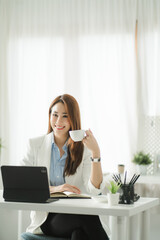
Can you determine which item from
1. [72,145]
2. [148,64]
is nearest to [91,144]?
[72,145]

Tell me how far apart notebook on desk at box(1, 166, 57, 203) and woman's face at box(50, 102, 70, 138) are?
26.4 inches

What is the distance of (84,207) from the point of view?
5.67 ft

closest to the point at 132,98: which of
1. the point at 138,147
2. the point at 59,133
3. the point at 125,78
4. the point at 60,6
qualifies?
the point at 125,78

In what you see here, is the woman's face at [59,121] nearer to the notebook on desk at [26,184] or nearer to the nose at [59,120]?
the nose at [59,120]

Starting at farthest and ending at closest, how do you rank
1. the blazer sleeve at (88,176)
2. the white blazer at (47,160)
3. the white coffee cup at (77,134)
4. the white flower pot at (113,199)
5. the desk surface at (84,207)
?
the white blazer at (47,160) < the blazer sleeve at (88,176) < the white coffee cup at (77,134) < the white flower pot at (113,199) < the desk surface at (84,207)

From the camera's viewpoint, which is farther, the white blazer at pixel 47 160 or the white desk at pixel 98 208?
the white blazer at pixel 47 160

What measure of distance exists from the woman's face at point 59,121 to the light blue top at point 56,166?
0.24ft

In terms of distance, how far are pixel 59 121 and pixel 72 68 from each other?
189 centimetres

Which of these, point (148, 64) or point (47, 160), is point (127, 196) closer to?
point (47, 160)

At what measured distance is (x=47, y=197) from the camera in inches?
73.0

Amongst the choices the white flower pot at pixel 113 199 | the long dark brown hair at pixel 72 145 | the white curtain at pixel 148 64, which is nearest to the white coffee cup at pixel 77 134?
the long dark brown hair at pixel 72 145

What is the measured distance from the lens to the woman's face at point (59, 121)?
2523 millimetres

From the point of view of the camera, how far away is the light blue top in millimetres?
2490

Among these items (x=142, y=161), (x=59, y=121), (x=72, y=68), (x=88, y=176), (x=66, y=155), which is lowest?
(x=142, y=161)
